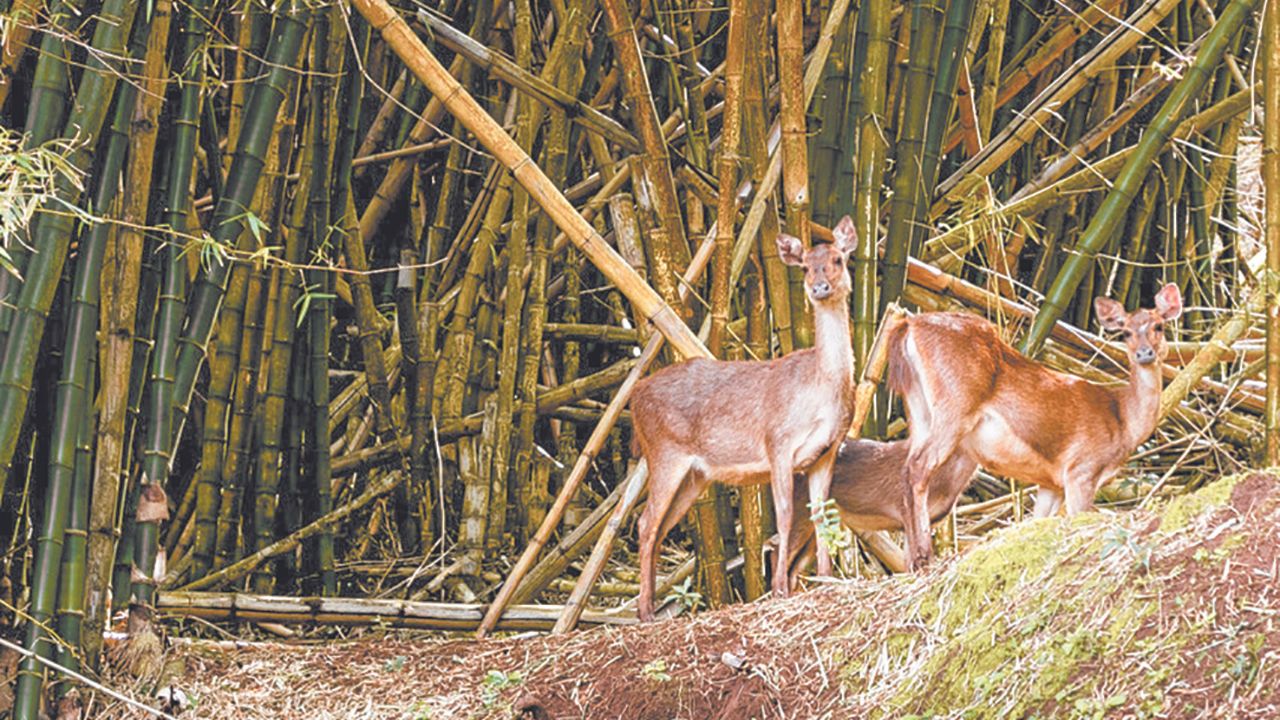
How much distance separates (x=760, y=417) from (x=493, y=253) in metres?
1.96

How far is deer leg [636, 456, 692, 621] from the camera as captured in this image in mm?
5145

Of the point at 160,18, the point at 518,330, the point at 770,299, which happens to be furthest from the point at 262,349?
the point at 770,299

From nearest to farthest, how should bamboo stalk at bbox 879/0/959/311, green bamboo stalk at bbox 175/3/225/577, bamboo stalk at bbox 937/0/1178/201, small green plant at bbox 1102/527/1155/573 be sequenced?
small green plant at bbox 1102/527/1155/573, bamboo stalk at bbox 879/0/959/311, green bamboo stalk at bbox 175/3/225/577, bamboo stalk at bbox 937/0/1178/201

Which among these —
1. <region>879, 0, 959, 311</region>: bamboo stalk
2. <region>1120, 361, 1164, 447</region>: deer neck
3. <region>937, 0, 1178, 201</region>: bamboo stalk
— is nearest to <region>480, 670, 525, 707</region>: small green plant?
<region>879, 0, 959, 311</region>: bamboo stalk

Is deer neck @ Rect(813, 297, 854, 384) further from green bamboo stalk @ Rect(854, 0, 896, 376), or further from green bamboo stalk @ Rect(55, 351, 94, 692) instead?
green bamboo stalk @ Rect(55, 351, 94, 692)

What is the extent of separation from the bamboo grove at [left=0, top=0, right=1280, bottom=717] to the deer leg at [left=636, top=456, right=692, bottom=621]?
0.29ft

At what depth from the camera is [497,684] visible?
4566 mm

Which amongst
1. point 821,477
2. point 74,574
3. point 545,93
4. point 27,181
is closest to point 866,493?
point 821,477

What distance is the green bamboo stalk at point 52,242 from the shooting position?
14.2 feet

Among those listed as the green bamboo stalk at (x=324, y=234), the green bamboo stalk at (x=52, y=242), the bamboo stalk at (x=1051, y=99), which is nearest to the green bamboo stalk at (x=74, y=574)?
the green bamboo stalk at (x=52, y=242)

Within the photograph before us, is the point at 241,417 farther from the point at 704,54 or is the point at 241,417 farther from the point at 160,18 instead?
the point at 704,54

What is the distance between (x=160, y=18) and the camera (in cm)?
488

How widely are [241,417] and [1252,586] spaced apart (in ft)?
11.8

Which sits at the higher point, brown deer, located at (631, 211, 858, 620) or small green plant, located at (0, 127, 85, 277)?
small green plant, located at (0, 127, 85, 277)
